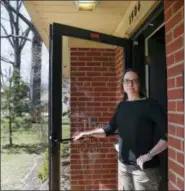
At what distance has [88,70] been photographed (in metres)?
3.48

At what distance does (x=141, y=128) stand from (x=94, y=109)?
1485 millimetres

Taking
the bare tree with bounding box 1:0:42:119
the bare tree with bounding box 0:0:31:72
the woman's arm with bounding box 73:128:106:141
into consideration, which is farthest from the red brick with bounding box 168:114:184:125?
the bare tree with bounding box 0:0:31:72

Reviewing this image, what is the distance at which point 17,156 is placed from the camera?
545 cm

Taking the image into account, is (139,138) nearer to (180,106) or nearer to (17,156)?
(180,106)

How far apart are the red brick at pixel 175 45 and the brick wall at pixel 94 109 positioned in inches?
49.4

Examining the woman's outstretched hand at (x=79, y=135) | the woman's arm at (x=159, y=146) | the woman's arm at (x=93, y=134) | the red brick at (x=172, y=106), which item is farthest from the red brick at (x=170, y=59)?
the woman's outstretched hand at (x=79, y=135)

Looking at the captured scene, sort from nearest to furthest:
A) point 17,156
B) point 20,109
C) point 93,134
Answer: point 93,134
point 17,156
point 20,109

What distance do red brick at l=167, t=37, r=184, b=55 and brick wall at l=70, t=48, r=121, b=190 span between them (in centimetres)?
126

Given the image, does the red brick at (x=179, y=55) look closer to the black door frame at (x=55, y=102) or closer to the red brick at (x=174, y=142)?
the red brick at (x=174, y=142)

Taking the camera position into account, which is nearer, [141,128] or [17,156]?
[141,128]

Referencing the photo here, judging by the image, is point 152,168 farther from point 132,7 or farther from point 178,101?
point 132,7

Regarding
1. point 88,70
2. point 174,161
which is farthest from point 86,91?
point 174,161

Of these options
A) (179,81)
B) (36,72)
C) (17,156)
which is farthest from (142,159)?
(17,156)

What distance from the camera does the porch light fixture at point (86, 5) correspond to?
8.99 feet
